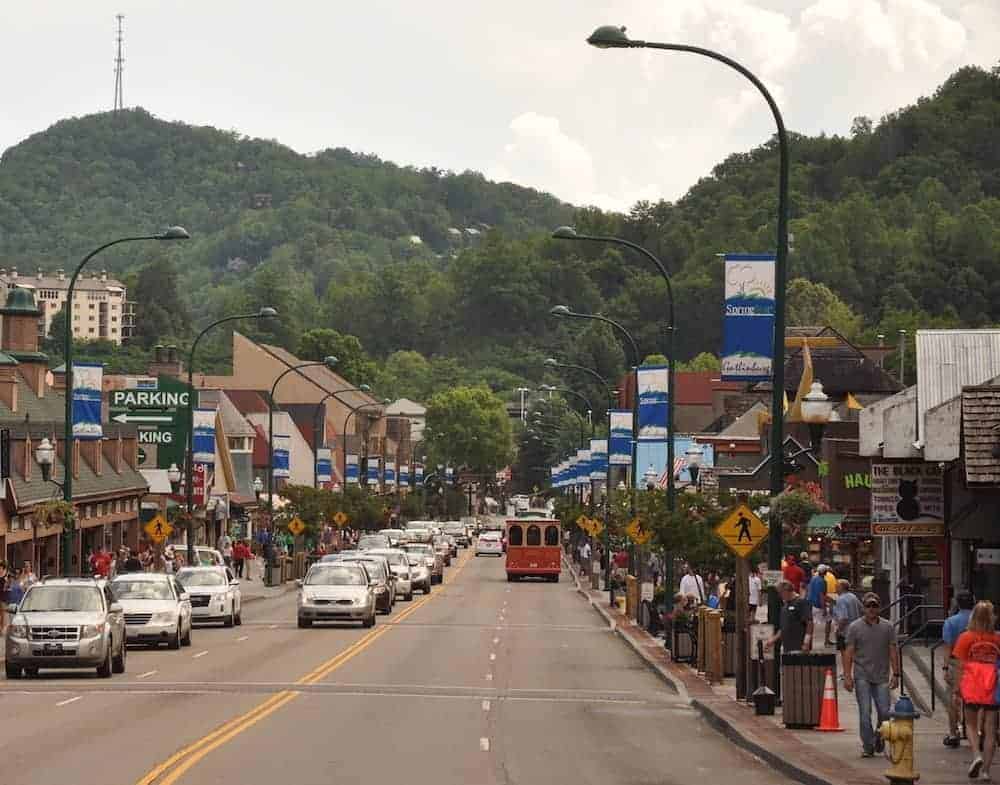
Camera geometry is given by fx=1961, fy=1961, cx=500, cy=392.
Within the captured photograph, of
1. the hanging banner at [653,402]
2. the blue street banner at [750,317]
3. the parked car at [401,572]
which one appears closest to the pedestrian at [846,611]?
the blue street banner at [750,317]

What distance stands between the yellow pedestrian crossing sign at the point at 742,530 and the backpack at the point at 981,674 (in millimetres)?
9610

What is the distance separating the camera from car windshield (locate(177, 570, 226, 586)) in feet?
166

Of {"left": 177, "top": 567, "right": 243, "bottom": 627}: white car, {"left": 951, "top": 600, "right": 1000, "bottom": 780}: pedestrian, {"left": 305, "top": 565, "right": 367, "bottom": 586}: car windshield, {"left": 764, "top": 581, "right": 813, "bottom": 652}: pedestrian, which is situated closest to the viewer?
{"left": 951, "top": 600, "right": 1000, "bottom": 780}: pedestrian

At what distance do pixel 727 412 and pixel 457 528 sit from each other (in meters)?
51.4

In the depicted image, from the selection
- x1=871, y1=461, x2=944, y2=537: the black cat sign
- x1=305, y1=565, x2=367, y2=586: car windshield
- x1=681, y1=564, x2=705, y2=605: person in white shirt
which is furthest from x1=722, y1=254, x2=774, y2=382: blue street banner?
x1=305, y1=565, x2=367, y2=586: car windshield

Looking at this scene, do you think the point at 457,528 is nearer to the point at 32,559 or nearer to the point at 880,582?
the point at 32,559

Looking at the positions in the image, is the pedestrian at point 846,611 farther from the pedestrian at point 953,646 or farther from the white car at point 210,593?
the white car at point 210,593

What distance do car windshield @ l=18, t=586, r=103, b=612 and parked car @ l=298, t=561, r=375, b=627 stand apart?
16.4 meters

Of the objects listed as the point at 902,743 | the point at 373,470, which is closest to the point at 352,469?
the point at 373,470

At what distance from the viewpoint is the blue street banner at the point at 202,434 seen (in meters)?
63.2

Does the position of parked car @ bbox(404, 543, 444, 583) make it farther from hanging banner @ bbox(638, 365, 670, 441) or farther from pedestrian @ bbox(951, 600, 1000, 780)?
pedestrian @ bbox(951, 600, 1000, 780)

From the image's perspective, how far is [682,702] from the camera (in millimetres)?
30031

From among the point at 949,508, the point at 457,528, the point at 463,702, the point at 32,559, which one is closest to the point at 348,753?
the point at 463,702

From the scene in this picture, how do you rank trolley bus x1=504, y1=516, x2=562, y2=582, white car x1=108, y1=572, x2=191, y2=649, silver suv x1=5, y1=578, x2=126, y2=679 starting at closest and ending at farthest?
silver suv x1=5, y1=578, x2=126, y2=679 < white car x1=108, y1=572, x2=191, y2=649 < trolley bus x1=504, y1=516, x2=562, y2=582
